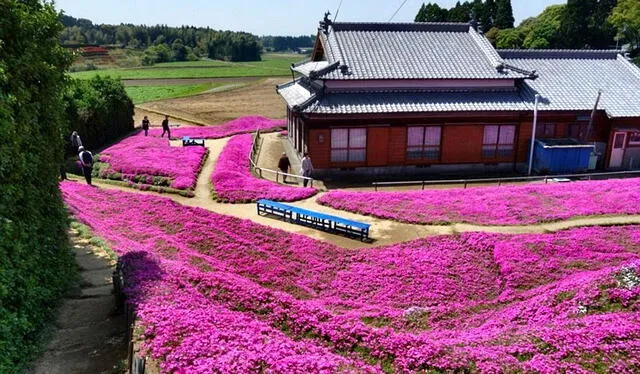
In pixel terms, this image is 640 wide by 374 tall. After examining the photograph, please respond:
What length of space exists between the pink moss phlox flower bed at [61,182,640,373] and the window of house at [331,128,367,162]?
33.8 ft

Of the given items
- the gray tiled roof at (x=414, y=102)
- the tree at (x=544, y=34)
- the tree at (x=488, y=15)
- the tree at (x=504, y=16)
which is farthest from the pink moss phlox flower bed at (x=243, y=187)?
the tree at (x=488, y=15)

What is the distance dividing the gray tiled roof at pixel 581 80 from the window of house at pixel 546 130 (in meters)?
1.45

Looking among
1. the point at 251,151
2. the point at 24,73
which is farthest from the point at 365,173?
the point at 24,73

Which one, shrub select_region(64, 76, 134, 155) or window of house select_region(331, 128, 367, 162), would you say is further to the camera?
shrub select_region(64, 76, 134, 155)

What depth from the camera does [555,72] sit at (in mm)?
35094

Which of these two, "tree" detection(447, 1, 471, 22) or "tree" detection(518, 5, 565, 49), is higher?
"tree" detection(447, 1, 471, 22)

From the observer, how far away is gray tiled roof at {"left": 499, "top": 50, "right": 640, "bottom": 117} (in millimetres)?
31812

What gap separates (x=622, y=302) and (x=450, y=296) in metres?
5.18

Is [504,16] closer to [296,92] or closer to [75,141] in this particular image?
[296,92]

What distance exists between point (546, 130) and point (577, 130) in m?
2.29

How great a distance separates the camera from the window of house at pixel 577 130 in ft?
107

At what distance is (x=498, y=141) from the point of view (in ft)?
104

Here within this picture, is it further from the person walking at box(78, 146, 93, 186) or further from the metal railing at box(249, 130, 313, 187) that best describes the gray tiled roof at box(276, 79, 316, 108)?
the person walking at box(78, 146, 93, 186)

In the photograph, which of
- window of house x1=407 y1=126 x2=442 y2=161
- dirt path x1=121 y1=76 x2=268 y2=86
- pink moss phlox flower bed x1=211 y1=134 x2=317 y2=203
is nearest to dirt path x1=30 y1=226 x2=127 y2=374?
pink moss phlox flower bed x1=211 y1=134 x2=317 y2=203
